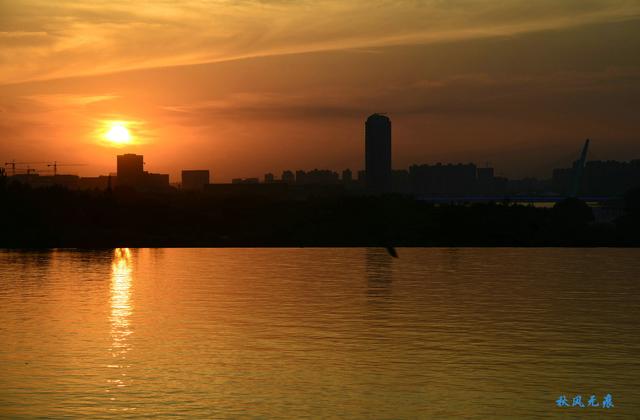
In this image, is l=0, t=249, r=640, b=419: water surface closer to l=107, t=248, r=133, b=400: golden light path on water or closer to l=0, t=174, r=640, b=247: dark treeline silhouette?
l=107, t=248, r=133, b=400: golden light path on water

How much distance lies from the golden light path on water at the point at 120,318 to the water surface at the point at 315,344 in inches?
4.2

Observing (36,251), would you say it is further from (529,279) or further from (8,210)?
(529,279)

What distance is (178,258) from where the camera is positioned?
94.8 m

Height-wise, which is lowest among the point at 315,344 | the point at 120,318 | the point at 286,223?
the point at 120,318

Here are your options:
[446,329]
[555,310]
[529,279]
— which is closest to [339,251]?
[529,279]

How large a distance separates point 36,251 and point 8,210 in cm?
1969

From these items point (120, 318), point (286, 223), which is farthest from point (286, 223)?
point (120, 318)

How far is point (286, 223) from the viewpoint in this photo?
440 ft

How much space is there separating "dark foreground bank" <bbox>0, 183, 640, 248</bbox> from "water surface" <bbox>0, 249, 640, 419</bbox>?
49.6 metres

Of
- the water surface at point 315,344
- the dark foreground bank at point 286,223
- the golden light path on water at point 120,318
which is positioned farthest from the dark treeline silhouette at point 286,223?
the water surface at point 315,344

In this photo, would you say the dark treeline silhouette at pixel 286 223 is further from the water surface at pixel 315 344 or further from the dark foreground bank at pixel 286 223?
the water surface at pixel 315 344

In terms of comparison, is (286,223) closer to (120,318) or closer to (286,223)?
(286,223)

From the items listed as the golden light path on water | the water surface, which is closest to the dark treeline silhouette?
the golden light path on water

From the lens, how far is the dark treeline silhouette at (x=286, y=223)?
406ft
